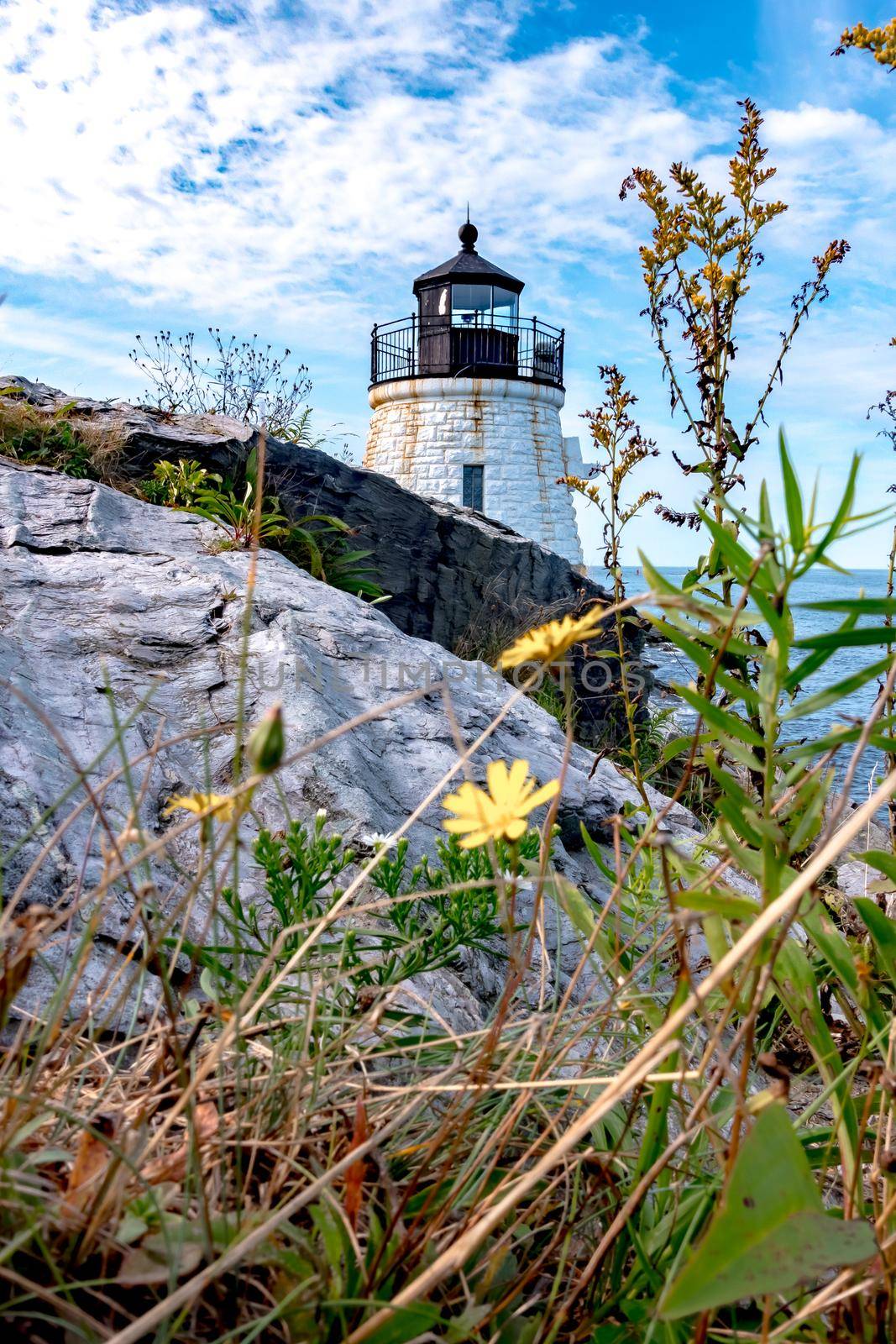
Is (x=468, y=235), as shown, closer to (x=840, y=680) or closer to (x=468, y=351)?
(x=468, y=351)

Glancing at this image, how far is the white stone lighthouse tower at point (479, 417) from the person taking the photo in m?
18.3

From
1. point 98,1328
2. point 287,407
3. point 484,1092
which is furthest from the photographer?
point 287,407

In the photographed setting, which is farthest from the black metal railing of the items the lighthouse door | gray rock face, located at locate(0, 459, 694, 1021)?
gray rock face, located at locate(0, 459, 694, 1021)

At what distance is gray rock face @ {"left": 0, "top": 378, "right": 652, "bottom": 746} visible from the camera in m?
6.64

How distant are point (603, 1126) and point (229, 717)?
1797mm

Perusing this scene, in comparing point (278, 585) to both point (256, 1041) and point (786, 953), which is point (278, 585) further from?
point (786, 953)

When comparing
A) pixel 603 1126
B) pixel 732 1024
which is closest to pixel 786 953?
pixel 603 1126

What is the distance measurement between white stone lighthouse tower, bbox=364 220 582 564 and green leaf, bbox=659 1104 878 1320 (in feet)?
57.4

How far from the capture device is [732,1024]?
1.92 metres

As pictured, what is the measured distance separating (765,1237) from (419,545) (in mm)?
7466

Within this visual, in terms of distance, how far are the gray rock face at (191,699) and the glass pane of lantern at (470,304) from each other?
57.0 ft

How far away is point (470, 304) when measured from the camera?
20.6 metres

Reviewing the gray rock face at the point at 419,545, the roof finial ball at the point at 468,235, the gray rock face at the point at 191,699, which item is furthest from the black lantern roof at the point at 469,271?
the gray rock face at the point at 191,699

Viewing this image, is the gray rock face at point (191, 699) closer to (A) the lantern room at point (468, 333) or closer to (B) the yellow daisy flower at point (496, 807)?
(B) the yellow daisy flower at point (496, 807)
